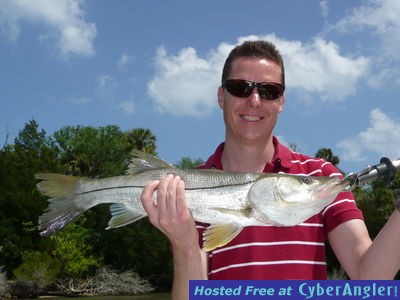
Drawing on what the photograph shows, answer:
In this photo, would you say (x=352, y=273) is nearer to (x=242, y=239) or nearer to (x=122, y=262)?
(x=242, y=239)

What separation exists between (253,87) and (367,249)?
158 cm

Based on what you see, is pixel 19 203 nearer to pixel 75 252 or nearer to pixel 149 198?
pixel 75 252

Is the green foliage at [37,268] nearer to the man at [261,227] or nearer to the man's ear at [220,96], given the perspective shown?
the man's ear at [220,96]

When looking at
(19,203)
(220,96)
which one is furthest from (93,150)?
(220,96)

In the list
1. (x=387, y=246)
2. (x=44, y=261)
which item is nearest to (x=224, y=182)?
(x=387, y=246)

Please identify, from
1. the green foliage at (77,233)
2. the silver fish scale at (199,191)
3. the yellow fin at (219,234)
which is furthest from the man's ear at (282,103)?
the green foliage at (77,233)

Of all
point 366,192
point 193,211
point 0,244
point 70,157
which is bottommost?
point 193,211

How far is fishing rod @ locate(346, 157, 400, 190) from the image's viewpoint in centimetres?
365

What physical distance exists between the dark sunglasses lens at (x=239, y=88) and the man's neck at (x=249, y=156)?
492 mm

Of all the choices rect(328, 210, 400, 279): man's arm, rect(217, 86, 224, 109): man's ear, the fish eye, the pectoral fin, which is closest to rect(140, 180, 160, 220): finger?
the pectoral fin

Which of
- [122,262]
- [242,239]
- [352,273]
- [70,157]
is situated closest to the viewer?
[352,273]

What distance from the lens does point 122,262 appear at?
165ft

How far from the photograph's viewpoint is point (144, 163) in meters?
4.30

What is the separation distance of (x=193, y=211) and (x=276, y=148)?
4.34ft
